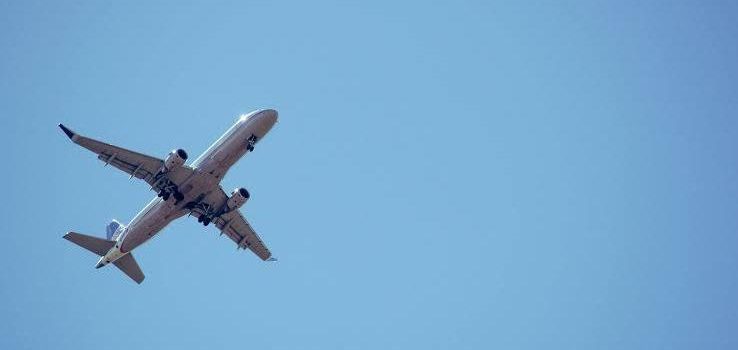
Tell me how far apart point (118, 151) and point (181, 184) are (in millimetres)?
5513

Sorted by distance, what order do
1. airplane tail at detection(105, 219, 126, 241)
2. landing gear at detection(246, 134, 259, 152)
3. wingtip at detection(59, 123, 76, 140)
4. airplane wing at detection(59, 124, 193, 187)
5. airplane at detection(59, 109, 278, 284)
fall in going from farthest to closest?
airplane tail at detection(105, 219, 126, 241) < landing gear at detection(246, 134, 259, 152) < airplane at detection(59, 109, 278, 284) < airplane wing at detection(59, 124, 193, 187) < wingtip at detection(59, 123, 76, 140)

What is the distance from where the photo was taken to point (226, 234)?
7325cm

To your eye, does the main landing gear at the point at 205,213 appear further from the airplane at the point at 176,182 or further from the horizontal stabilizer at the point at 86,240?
the horizontal stabilizer at the point at 86,240

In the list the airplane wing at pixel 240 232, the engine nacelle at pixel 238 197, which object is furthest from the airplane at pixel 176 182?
the airplane wing at pixel 240 232

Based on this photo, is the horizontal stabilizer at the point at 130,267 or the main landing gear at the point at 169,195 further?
the horizontal stabilizer at the point at 130,267

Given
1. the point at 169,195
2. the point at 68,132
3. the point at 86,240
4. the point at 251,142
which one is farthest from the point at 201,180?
the point at 86,240

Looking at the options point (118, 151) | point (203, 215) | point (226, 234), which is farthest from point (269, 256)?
point (118, 151)

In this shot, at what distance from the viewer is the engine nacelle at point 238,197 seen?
66812 millimetres

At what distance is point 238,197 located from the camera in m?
66.8

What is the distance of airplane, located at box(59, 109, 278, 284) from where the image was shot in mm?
62250

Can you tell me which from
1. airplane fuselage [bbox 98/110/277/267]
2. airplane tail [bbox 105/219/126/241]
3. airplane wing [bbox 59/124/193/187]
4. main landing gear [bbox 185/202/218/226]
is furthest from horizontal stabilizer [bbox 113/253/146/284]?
airplane wing [bbox 59/124/193/187]

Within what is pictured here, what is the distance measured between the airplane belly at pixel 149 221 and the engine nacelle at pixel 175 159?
4.20 m

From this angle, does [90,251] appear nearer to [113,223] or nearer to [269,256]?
[113,223]

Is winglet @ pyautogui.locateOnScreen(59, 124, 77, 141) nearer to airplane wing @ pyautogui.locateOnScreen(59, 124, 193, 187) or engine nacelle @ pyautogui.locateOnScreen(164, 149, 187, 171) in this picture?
airplane wing @ pyautogui.locateOnScreen(59, 124, 193, 187)
